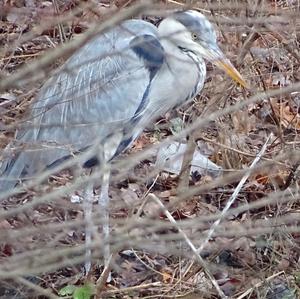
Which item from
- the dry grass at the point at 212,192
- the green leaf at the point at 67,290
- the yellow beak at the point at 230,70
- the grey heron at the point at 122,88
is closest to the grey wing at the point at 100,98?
the grey heron at the point at 122,88

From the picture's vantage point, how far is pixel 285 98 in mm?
4789

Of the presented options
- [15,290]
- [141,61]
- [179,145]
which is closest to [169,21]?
[141,61]

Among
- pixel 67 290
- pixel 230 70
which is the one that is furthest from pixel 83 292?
pixel 230 70

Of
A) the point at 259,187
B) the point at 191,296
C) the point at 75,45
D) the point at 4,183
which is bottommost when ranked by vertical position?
the point at 259,187

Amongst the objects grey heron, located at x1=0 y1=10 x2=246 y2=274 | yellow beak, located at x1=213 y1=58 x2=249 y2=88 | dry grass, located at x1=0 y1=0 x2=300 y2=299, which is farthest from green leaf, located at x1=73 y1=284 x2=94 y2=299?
yellow beak, located at x1=213 y1=58 x2=249 y2=88

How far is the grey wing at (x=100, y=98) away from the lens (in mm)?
3779

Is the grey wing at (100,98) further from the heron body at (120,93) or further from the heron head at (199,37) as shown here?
the heron head at (199,37)

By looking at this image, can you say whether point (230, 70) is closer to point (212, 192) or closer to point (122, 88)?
point (122, 88)

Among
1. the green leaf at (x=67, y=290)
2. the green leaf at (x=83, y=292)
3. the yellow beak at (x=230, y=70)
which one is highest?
the yellow beak at (x=230, y=70)

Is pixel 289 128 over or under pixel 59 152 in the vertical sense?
under

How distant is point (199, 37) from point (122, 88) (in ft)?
1.49

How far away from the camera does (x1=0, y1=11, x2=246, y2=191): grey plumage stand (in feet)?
12.6

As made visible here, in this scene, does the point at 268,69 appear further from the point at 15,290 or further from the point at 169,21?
the point at 15,290

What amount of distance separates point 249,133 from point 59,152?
4.21ft
